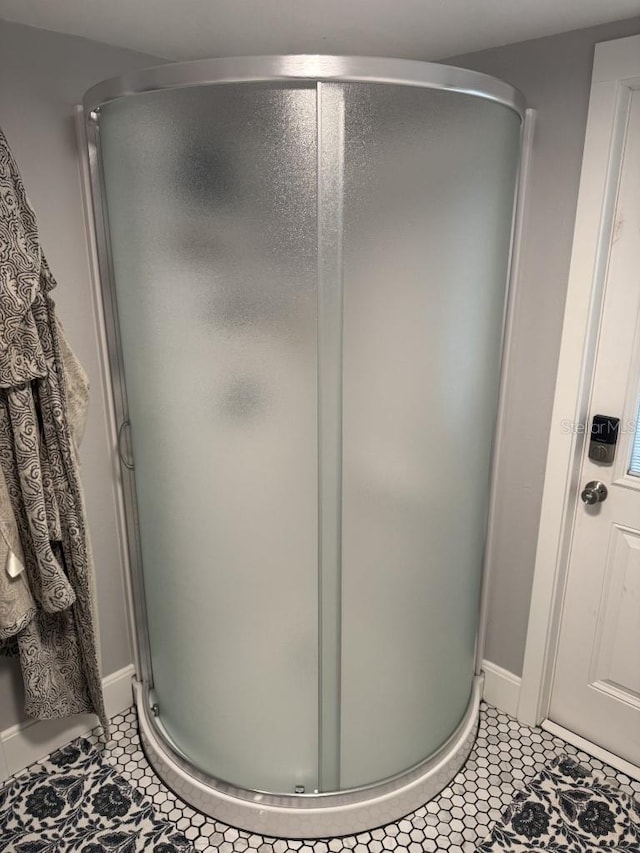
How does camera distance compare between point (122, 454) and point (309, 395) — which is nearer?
point (309, 395)

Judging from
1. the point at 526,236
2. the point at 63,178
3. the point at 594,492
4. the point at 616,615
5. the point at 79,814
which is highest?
the point at 63,178

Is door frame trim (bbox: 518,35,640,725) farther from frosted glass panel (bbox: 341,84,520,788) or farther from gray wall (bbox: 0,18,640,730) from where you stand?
frosted glass panel (bbox: 341,84,520,788)

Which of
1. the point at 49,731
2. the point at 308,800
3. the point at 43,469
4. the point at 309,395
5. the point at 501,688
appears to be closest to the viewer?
the point at 309,395

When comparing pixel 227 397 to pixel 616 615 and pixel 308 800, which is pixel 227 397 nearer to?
pixel 308 800

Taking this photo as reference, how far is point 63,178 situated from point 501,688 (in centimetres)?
204

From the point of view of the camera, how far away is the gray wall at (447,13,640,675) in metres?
1.53

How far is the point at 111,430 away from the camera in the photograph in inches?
71.4

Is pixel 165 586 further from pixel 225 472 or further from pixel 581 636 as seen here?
pixel 581 636

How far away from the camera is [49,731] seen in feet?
6.12

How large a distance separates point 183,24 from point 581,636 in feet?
6.54

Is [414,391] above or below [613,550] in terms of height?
above

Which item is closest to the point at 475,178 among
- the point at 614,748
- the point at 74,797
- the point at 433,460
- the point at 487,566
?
the point at 433,460

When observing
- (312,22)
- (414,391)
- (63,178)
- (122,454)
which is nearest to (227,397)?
(414,391)

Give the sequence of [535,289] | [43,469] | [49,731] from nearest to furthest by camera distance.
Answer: [43,469]
[535,289]
[49,731]
